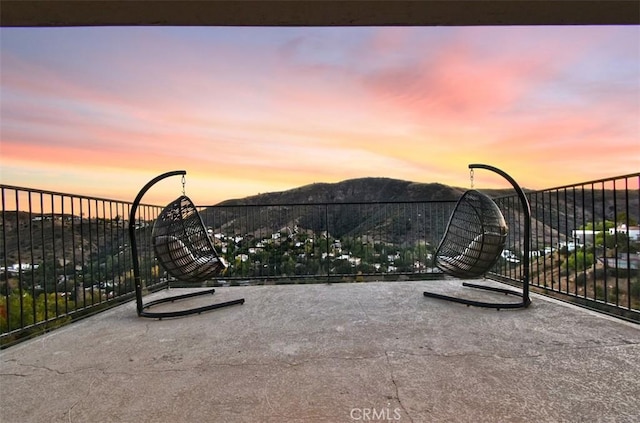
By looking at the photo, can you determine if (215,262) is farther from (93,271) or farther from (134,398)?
(134,398)

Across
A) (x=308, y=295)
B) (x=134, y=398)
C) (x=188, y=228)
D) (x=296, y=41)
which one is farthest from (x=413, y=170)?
(x=134, y=398)

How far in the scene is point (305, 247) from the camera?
4.75 m

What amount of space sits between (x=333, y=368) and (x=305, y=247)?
3.10 m

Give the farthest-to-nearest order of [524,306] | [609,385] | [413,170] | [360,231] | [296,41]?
[413,170] < [360,231] < [296,41] < [524,306] < [609,385]

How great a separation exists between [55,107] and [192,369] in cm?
439

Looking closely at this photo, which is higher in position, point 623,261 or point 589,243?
point 589,243

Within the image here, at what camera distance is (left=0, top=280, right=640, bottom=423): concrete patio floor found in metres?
1.30

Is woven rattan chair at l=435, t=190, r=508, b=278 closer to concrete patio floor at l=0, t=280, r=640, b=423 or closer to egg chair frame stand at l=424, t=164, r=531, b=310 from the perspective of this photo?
egg chair frame stand at l=424, t=164, r=531, b=310

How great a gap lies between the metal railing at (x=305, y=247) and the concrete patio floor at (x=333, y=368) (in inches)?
13.8

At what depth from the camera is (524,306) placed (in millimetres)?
2842

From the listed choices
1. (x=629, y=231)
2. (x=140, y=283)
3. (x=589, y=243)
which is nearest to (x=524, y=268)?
(x=589, y=243)

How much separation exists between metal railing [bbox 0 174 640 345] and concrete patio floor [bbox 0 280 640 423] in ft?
1.15

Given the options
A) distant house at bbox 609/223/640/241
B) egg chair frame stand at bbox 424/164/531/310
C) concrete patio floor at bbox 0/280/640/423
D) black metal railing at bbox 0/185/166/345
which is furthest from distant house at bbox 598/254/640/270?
black metal railing at bbox 0/185/166/345

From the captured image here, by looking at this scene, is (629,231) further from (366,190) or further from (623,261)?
(366,190)
